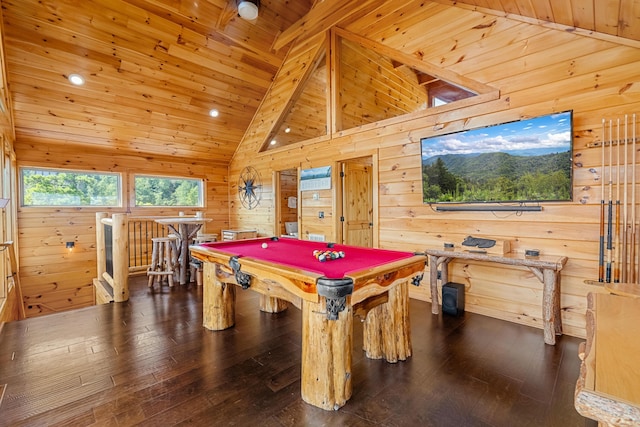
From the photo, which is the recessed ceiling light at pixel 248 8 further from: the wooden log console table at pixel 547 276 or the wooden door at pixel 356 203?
the wooden log console table at pixel 547 276

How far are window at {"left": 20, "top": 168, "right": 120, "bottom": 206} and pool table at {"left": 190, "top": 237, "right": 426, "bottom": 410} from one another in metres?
4.17

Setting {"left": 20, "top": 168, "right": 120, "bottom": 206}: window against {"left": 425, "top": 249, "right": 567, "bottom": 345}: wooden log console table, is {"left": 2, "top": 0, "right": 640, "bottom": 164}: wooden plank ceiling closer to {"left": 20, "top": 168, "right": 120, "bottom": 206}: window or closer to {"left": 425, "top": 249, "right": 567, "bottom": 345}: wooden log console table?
{"left": 20, "top": 168, "right": 120, "bottom": 206}: window

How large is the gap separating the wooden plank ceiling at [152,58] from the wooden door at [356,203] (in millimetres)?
1704

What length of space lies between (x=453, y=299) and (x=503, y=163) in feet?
5.10

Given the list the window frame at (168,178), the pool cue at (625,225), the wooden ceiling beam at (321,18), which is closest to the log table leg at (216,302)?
the pool cue at (625,225)

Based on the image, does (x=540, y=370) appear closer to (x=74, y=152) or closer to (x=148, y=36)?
(x=148, y=36)

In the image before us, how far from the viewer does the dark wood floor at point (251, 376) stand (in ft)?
5.63

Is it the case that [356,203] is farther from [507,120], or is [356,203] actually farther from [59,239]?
[59,239]

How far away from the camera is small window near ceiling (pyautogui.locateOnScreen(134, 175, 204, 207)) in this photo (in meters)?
6.20

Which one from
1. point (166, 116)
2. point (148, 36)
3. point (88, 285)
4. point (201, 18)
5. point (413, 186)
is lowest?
point (88, 285)

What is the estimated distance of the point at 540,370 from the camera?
2189 mm

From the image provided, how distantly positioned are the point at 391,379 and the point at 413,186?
2.43 metres

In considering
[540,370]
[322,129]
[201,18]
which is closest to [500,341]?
[540,370]

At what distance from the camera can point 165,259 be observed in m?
4.58
